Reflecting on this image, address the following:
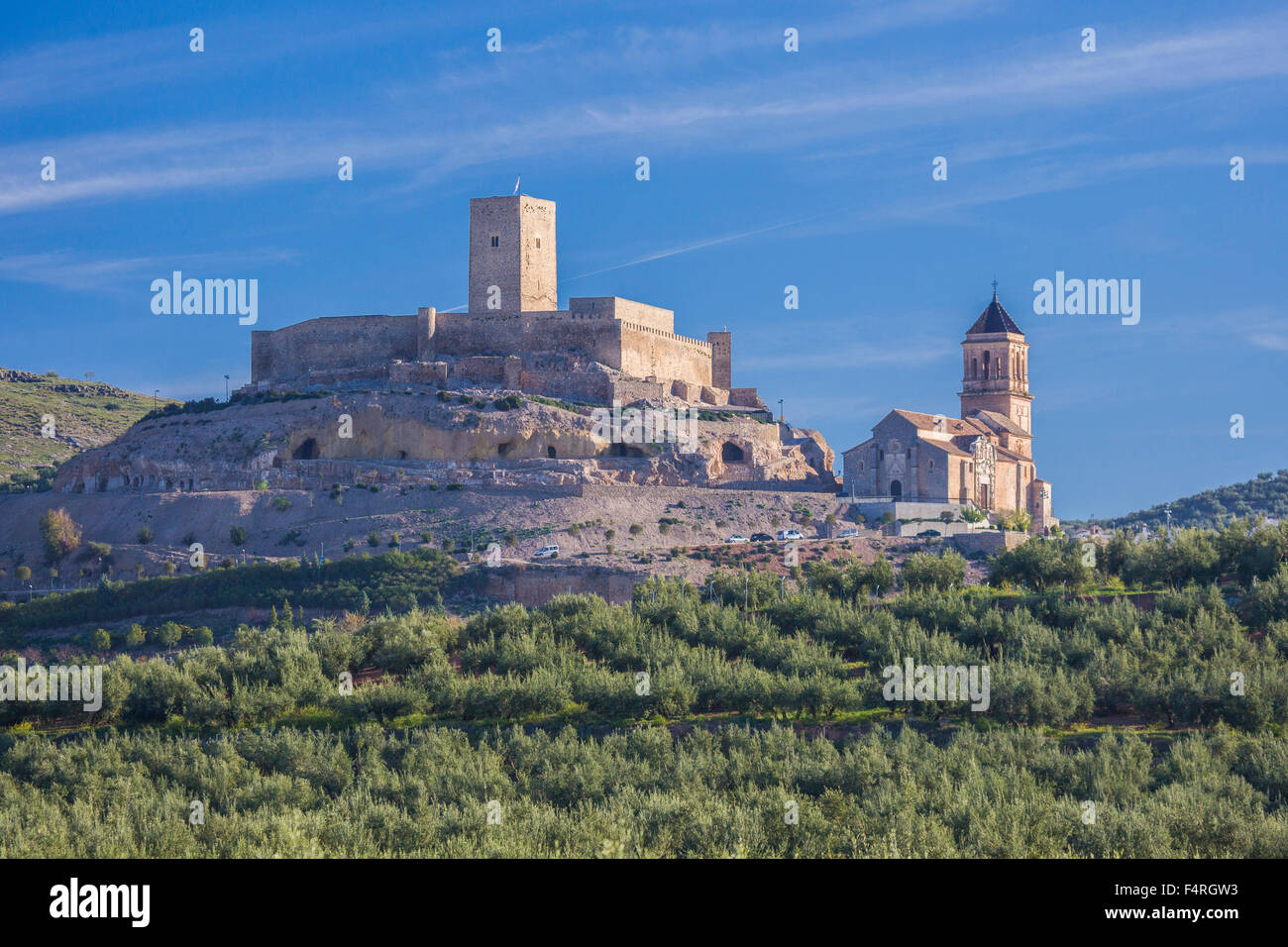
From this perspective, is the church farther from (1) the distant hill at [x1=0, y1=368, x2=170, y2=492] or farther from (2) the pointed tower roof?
(1) the distant hill at [x1=0, y1=368, x2=170, y2=492]

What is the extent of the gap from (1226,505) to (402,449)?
58.2 m

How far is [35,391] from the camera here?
97.1 m

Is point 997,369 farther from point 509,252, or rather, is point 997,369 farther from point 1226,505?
point 1226,505

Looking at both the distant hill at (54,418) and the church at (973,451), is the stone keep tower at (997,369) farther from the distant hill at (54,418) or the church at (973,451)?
the distant hill at (54,418)

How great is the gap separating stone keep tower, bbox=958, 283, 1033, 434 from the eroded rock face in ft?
34.6

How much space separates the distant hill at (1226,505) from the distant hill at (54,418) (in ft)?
200

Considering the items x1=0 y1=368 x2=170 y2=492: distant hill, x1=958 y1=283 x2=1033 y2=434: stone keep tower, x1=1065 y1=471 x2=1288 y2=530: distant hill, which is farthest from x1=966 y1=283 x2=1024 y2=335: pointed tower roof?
x1=0 y1=368 x2=170 y2=492: distant hill

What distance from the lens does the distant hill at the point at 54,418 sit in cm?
8006

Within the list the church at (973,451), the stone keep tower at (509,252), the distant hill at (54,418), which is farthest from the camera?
the distant hill at (54,418)

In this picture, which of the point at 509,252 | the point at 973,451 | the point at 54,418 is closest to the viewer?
the point at 973,451

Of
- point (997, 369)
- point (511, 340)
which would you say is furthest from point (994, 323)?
point (511, 340)

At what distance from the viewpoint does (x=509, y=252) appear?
6412cm

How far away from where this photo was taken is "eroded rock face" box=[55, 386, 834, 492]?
190 feet

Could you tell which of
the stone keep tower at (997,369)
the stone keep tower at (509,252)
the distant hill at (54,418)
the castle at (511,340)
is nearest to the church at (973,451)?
the stone keep tower at (997,369)
